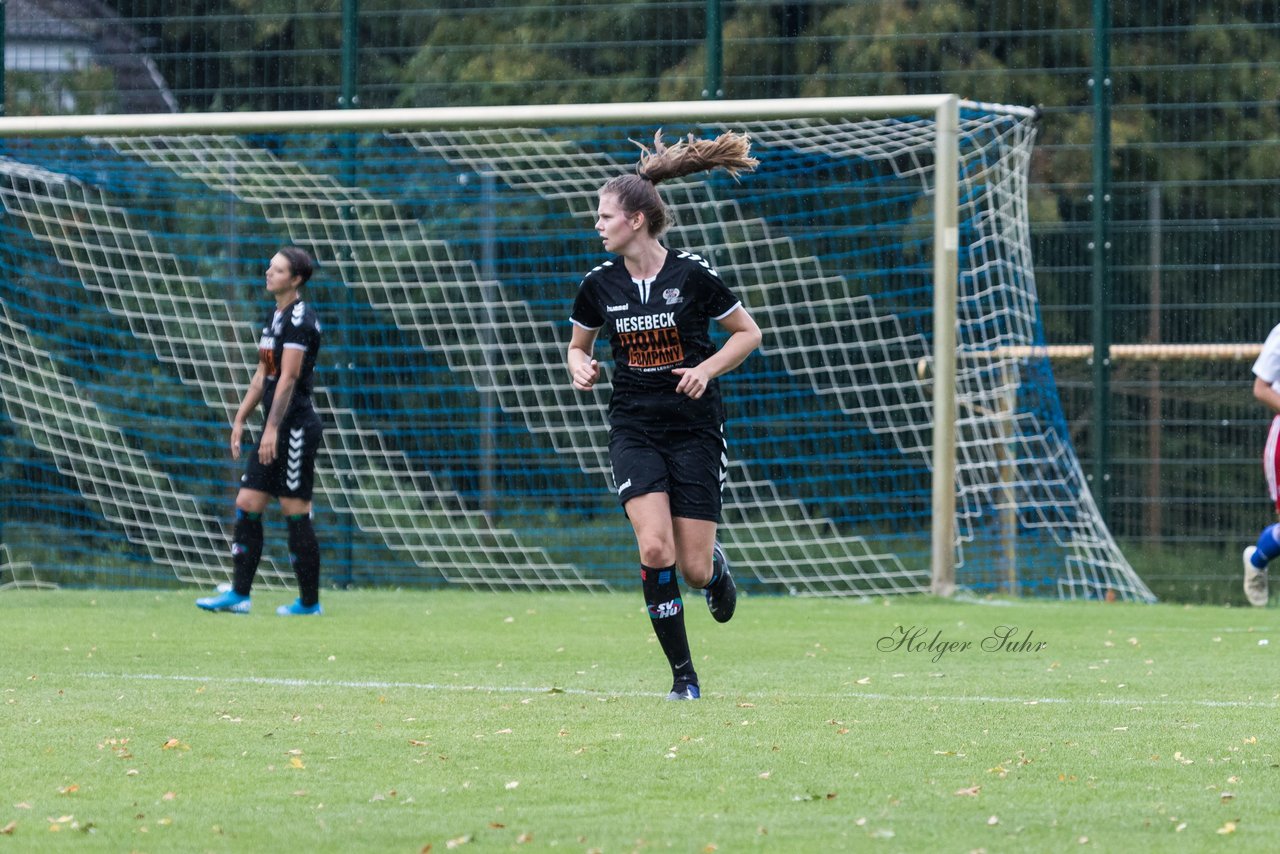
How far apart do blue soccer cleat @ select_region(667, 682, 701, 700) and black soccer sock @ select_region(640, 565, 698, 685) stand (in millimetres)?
11

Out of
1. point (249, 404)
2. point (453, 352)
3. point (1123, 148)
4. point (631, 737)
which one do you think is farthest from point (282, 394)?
point (1123, 148)

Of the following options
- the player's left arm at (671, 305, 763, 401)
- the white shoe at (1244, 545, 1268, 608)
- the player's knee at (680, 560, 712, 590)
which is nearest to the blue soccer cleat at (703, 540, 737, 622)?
the player's knee at (680, 560, 712, 590)

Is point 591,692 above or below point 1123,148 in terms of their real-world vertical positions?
below

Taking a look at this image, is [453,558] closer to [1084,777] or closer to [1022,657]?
[1022,657]

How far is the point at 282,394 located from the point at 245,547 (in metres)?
0.92

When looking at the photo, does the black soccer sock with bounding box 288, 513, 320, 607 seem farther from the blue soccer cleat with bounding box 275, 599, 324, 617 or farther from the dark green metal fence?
the dark green metal fence

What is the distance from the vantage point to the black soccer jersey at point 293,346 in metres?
10.1

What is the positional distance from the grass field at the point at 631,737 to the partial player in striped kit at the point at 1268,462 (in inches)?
10.7

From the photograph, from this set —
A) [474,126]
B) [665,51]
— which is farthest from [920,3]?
[474,126]

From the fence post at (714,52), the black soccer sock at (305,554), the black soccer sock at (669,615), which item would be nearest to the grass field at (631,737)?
the black soccer sock at (669,615)

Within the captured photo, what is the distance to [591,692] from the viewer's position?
714 centimetres

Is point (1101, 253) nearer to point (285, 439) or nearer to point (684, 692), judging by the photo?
point (285, 439)

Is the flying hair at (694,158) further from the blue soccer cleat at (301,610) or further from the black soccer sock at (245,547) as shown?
the blue soccer cleat at (301,610)

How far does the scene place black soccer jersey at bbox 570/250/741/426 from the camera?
6.84 metres
